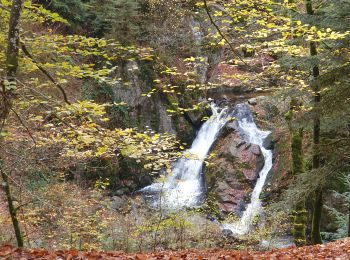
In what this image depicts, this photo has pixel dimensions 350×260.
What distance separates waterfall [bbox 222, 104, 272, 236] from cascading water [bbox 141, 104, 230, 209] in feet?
2.90

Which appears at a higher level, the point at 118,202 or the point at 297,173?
the point at 297,173

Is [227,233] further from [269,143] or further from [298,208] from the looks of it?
[269,143]

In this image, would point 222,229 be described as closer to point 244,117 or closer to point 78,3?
point 244,117

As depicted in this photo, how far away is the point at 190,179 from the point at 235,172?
2.49 m

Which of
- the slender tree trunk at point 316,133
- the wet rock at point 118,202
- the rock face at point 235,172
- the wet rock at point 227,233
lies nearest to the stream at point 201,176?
the rock face at point 235,172

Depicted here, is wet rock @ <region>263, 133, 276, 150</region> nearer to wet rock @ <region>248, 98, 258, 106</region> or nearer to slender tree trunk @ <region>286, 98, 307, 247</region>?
wet rock @ <region>248, 98, 258, 106</region>

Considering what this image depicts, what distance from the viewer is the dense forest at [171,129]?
219 inches

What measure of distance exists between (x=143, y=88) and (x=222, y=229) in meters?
9.19

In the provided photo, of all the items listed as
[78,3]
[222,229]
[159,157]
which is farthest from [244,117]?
[159,157]

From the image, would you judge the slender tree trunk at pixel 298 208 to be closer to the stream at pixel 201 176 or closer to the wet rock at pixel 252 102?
the stream at pixel 201 176

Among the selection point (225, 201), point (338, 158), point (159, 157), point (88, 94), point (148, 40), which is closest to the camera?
point (159, 157)

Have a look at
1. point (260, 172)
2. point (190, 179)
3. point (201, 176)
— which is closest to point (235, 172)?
point (260, 172)

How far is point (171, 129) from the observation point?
20.3 meters

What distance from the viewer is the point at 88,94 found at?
18.4 m
